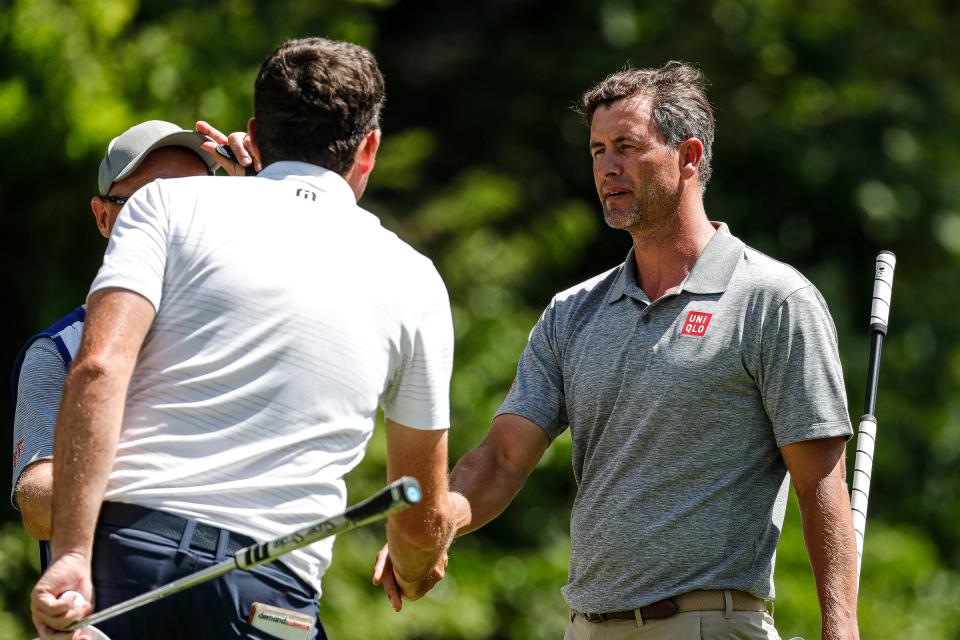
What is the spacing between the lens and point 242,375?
109 inches

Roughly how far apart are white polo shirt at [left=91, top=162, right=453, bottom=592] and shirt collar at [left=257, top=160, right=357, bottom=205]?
3 cm

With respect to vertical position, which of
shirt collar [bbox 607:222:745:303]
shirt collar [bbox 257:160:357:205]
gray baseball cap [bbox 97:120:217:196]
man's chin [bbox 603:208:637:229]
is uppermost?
shirt collar [bbox 257:160:357:205]

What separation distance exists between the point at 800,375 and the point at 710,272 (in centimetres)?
39

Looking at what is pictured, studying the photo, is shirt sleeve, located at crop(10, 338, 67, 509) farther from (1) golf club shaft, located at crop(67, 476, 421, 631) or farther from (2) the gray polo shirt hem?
(2) the gray polo shirt hem

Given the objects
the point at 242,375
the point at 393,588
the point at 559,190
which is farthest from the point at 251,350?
the point at 559,190

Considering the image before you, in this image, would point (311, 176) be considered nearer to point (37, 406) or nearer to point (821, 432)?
point (37, 406)

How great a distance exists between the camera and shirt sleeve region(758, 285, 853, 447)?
3.54 meters

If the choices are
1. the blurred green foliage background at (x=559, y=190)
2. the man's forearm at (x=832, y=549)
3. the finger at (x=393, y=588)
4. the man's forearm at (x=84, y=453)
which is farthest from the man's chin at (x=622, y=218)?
the blurred green foliage background at (x=559, y=190)

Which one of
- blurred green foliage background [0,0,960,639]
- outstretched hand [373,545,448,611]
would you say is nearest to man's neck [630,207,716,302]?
outstretched hand [373,545,448,611]

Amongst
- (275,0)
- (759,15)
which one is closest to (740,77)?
(759,15)

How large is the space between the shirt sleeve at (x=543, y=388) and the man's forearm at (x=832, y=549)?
738mm

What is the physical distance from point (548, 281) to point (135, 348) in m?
8.98

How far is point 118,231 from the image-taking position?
2.81m

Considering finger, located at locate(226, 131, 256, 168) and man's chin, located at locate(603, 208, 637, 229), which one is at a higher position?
finger, located at locate(226, 131, 256, 168)
